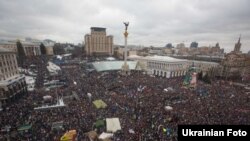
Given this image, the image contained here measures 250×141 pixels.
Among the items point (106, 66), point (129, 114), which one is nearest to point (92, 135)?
point (129, 114)

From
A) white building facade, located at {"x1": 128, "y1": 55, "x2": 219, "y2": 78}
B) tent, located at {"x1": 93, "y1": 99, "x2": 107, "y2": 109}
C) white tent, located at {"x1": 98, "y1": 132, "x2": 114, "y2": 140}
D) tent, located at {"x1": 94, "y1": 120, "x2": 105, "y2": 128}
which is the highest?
white building facade, located at {"x1": 128, "y1": 55, "x2": 219, "y2": 78}

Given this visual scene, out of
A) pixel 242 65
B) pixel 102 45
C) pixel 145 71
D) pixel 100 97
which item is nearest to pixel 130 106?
pixel 100 97

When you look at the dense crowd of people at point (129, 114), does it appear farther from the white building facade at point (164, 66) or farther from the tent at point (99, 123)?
the white building facade at point (164, 66)

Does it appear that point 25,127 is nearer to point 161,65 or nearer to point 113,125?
point 113,125

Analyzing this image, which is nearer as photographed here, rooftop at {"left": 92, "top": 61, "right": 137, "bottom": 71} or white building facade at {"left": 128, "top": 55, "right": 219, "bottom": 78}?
rooftop at {"left": 92, "top": 61, "right": 137, "bottom": 71}

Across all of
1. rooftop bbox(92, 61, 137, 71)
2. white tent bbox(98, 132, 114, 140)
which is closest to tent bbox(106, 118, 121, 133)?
white tent bbox(98, 132, 114, 140)

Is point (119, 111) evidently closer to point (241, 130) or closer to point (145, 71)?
point (241, 130)

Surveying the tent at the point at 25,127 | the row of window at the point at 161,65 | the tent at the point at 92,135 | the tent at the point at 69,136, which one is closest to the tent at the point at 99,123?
the tent at the point at 92,135

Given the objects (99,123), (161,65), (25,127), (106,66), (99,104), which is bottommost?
(99,123)

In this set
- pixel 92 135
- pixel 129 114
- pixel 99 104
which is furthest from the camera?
pixel 99 104

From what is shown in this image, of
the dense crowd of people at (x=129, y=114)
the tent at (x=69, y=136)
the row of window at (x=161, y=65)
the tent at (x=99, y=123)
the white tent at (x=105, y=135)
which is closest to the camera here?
the tent at (x=69, y=136)

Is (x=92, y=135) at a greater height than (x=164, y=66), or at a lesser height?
lesser

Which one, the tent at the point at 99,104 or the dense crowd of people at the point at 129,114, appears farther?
the tent at the point at 99,104

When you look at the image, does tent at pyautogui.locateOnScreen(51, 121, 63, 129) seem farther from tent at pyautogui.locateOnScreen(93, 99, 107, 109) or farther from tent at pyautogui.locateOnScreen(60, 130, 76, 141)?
tent at pyautogui.locateOnScreen(93, 99, 107, 109)
